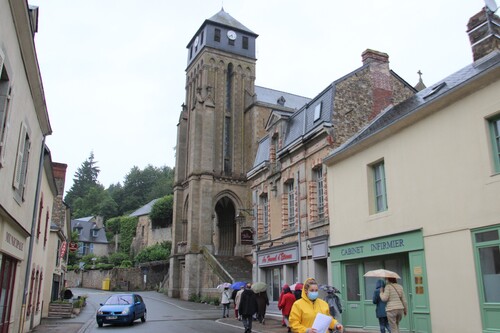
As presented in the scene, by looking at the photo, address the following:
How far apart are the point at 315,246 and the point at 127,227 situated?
190 ft

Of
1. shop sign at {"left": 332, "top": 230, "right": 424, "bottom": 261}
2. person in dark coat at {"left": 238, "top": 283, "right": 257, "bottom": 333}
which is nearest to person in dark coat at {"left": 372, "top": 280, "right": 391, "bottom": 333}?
shop sign at {"left": 332, "top": 230, "right": 424, "bottom": 261}

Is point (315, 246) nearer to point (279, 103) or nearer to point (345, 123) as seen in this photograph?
point (345, 123)

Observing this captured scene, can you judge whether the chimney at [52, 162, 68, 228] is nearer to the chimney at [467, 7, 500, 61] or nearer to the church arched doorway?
the church arched doorway

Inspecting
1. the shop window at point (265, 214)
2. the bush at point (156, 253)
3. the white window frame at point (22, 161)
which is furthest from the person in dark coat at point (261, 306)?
the bush at point (156, 253)

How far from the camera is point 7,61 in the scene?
825 cm

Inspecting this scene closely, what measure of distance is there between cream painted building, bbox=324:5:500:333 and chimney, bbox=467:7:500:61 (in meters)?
0.03

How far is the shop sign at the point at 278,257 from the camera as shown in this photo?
1997 cm

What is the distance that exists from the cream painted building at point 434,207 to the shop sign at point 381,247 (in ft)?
0.10

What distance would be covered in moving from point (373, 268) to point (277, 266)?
7679 millimetres

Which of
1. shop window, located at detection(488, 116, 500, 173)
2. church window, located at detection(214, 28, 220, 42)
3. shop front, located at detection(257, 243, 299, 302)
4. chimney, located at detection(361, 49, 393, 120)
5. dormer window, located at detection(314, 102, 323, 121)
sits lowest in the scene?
shop front, located at detection(257, 243, 299, 302)

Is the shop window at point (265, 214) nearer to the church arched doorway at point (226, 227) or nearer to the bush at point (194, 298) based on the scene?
the bush at point (194, 298)

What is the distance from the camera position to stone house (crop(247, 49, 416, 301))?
18.5 metres

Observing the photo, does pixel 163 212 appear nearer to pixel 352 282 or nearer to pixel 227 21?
pixel 227 21

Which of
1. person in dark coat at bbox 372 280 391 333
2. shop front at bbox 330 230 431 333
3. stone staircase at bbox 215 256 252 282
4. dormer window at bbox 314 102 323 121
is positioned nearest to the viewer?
person in dark coat at bbox 372 280 391 333
